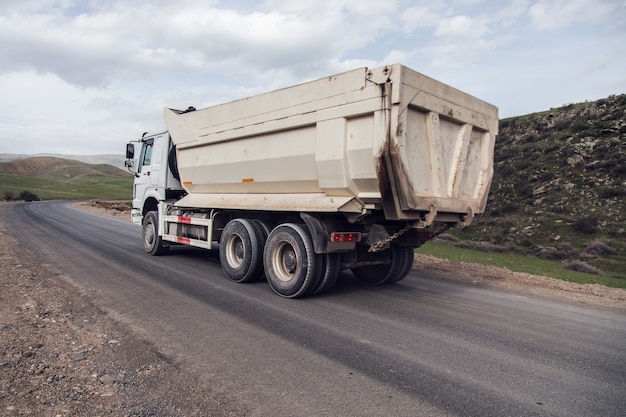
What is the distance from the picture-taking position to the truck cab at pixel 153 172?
35.7 feet

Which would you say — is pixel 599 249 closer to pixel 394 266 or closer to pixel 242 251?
pixel 394 266

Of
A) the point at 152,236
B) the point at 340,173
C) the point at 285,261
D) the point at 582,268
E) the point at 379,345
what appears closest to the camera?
the point at 379,345

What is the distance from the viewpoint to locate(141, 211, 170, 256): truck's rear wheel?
11.0 m

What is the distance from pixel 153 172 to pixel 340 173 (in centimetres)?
663

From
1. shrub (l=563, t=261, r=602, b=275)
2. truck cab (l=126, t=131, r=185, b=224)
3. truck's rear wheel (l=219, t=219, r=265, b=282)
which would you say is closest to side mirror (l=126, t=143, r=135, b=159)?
truck cab (l=126, t=131, r=185, b=224)

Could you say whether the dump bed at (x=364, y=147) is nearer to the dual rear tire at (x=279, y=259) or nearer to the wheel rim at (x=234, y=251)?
the dual rear tire at (x=279, y=259)

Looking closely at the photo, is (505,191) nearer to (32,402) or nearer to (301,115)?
(301,115)

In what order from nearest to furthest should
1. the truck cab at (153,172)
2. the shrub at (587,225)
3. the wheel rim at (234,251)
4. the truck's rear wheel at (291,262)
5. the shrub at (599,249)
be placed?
the truck's rear wheel at (291,262), the wheel rim at (234,251), the truck cab at (153,172), the shrub at (599,249), the shrub at (587,225)

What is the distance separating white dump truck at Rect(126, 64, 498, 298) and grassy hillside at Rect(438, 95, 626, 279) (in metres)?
8.83

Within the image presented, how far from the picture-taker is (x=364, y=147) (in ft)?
20.0

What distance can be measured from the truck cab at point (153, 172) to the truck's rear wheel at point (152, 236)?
414 millimetres

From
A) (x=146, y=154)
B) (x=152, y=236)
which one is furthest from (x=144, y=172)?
(x=152, y=236)

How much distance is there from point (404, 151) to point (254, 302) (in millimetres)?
3058

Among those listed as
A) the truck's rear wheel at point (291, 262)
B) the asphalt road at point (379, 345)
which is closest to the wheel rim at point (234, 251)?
the asphalt road at point (379, 345)
